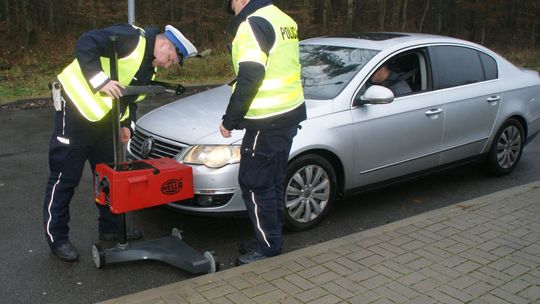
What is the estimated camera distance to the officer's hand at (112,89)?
11.9 ft

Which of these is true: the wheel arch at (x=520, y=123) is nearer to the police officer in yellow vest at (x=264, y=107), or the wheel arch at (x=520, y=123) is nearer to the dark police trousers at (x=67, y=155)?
the police officer in yellow vest at (x=264, y=107)

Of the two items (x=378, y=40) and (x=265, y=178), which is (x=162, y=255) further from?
(x=378, y=40)

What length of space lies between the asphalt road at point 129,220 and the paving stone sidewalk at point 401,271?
58cm

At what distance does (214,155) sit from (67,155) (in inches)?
40.9

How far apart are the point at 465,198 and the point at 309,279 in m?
2.86

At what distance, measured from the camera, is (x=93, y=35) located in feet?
12.1

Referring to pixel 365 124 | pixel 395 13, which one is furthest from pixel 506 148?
pixel 395 13

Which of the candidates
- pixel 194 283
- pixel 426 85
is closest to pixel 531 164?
pixel 426 85

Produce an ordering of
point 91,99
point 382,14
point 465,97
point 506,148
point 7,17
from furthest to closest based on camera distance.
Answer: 1. point 382,14
2. point 7,17
3. point 506,148
4. point 465,97
5. point 91,99

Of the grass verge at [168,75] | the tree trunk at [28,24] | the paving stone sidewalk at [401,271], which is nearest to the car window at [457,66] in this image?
the paving stone sidewalk at [401,271]

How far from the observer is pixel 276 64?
3.79 m

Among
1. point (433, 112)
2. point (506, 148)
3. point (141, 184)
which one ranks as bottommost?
point (506, 148)

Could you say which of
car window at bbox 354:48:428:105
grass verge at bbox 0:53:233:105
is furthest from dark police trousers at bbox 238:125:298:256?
grass verge at bbox 0:53:233:105

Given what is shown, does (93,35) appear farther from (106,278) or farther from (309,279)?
(309,279)
